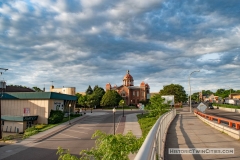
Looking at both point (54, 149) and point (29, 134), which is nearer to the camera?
point (54, 149)

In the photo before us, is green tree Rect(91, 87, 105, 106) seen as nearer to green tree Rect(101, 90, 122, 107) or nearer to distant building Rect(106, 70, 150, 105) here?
green tree Rect(101, 90, 122, 107)

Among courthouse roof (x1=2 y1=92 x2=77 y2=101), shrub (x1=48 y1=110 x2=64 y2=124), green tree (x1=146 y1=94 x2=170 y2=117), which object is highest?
courthouse roof (x1=2 y1=92 x2=77 y2=101)

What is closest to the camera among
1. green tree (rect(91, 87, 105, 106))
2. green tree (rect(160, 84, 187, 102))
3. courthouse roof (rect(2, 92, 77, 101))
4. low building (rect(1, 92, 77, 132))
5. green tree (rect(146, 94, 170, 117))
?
green tree (rect(146, 94, 170, 117))

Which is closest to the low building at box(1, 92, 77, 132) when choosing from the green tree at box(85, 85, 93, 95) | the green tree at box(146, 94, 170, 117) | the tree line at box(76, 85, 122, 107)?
the green tree at box(146, 94, 170, 117)

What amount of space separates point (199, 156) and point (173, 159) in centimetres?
95

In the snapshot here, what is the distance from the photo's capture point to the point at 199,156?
308 inches

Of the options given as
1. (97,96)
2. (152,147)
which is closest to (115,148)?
(152,147)

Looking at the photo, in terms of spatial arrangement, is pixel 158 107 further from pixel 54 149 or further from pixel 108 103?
pixel 108 103

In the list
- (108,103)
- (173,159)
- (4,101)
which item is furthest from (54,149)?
(108,103)

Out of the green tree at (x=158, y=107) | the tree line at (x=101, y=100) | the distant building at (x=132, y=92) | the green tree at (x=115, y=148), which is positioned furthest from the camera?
the distant building at (x=132, y=92)

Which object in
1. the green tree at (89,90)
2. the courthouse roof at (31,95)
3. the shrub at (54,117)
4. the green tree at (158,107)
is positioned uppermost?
the green tree at (89,90)

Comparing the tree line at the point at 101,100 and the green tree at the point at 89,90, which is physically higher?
the green tree at the point at 89,90

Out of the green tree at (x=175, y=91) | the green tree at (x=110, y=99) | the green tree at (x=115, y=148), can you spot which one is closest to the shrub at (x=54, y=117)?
the green tree at (x=115, y=148)

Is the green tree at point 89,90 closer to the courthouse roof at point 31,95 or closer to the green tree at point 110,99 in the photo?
the green tree at point 110,99
